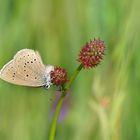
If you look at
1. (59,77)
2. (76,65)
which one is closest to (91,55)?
(59,77)

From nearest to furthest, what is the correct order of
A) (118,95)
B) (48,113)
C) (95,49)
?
(95,49) < (118,95) < (48,113)

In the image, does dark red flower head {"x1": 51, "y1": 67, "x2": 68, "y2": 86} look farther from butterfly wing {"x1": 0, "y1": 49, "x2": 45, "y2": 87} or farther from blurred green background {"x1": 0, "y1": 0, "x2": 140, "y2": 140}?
blurred green background {"x1": 0, "y1": 0, "x2": 140, "y2": 140}

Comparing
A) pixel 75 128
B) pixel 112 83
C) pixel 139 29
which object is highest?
pixel 139 29

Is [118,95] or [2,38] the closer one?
[118,95]

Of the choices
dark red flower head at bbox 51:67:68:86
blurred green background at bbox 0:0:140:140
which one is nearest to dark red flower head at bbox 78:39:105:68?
dark red flower head at bbox 51:67:68:86

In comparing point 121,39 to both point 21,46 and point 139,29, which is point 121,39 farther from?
point 21,46

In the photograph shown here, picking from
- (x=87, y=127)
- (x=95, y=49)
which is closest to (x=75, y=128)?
(x=87, y=127)
